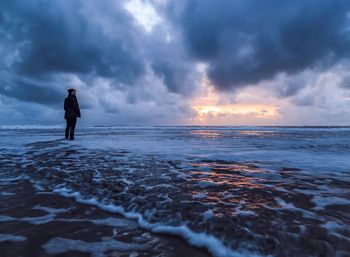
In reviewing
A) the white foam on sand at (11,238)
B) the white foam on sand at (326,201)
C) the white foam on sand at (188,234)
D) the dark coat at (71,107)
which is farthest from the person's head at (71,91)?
the white foam on sand at (326,201)

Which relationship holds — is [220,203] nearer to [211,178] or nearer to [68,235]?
[211,178]

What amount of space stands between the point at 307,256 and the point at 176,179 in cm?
246

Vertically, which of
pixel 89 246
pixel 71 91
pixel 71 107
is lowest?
pixel 89 246

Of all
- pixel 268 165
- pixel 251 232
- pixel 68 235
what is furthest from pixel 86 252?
pixel 268 165

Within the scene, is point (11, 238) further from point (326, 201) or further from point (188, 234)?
point (326, 201)

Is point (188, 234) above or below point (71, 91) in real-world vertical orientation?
below

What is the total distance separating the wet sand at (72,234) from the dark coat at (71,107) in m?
9.82

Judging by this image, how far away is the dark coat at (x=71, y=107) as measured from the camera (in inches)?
479

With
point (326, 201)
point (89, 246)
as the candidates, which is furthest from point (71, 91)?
point (326, 201)

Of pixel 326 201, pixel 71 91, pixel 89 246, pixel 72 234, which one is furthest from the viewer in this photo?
pixel 71 91

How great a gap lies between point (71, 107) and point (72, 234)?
36.4ft

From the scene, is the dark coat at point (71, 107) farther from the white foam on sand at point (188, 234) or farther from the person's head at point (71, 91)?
the white foam on sand at point (188, 234)

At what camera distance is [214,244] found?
6.56 feet

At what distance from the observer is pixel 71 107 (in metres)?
12.2
